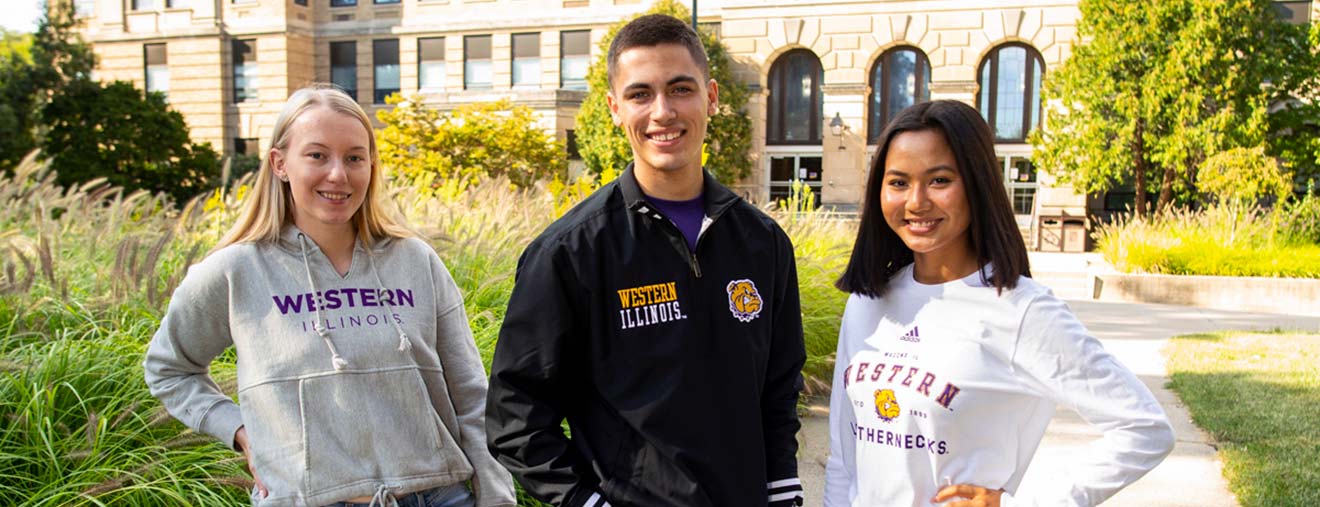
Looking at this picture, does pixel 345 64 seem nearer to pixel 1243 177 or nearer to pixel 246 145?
pixel 246 145

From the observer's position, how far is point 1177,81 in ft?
67.8

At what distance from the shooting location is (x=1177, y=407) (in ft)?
21.8

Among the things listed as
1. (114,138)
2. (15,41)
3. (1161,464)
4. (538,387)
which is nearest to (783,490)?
(538,387)

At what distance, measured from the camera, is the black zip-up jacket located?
209 centimetres

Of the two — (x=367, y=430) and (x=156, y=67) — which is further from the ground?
(x=156, y=67)

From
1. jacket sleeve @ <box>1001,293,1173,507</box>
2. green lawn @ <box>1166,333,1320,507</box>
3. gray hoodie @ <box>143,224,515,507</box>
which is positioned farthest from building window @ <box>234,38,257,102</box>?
jacket sleeve @ <box>1001,293,1173,507</box>

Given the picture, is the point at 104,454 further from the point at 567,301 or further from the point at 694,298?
the point at 694,298

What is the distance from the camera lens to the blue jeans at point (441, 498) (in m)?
2.37

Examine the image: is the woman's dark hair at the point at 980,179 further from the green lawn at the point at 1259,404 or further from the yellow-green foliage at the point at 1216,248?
the yellow-green foliage at the point at 1216,248

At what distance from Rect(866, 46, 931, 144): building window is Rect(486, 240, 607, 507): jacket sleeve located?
28.4 metres

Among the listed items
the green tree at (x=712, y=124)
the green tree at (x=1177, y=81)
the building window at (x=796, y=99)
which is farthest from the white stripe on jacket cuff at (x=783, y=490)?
the building window at (x=796, y=99)

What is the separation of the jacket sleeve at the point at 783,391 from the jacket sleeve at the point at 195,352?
138cm

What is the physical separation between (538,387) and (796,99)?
2949 centimetres

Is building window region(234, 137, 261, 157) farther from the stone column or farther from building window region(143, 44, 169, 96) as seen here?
the stone column
